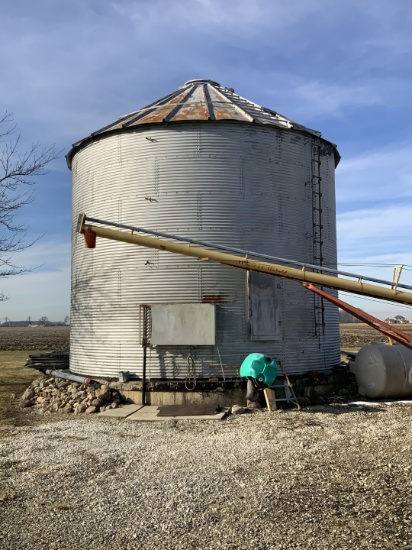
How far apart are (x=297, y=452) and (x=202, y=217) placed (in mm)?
8218

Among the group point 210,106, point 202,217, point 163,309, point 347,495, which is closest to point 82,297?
point 163,309

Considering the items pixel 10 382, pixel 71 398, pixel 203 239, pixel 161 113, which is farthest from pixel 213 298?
pixel 10 382

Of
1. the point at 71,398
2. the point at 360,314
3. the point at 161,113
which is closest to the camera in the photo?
the point at 360,314

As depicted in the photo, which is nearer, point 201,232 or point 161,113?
point 201,232

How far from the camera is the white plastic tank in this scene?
51.5ft

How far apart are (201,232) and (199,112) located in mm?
4307

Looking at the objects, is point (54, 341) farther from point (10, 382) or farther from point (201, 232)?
point (201, 232)

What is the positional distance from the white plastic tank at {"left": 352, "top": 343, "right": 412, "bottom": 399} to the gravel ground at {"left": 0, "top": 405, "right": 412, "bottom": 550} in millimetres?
3760

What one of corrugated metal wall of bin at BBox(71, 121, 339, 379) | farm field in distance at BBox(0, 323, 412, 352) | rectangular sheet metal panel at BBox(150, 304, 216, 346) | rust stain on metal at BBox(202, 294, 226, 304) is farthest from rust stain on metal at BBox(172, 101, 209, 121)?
farm field in distance at BBox(0, 323, 412, 352)

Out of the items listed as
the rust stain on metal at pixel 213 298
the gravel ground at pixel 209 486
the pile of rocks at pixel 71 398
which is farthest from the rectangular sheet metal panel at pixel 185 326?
the gravel ground at pixel 209 486

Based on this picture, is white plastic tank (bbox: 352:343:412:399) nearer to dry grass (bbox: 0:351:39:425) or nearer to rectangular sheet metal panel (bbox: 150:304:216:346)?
rectangular sheet metal panel (bbox: 150:304:216:346)

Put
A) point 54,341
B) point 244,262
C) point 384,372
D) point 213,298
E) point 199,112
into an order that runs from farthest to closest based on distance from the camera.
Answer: point 54,341, point 199,112, point 384,372, point 213,298, point 244,262

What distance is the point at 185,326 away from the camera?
15.0m

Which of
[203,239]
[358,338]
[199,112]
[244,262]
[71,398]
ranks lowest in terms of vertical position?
[358,338]
